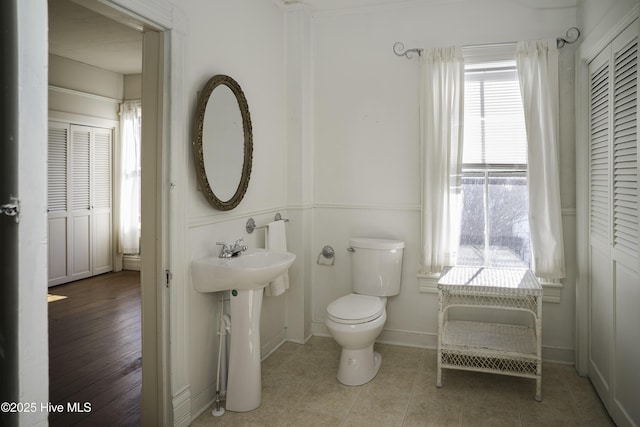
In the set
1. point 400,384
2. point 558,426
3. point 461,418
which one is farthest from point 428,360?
point 558,426

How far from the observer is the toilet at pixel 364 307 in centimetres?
276

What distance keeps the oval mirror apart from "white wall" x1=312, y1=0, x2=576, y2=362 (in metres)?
0.91

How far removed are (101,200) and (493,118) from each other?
485cm

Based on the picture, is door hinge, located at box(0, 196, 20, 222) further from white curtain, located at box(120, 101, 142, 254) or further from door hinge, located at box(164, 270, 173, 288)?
white curtain, located at box(120, 101, 142, 254)

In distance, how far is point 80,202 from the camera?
5.56m

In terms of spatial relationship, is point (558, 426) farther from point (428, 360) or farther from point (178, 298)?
point (178, 298)

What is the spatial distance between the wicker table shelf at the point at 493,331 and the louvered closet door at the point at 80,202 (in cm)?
451

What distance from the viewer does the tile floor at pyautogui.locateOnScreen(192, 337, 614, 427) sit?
237cm

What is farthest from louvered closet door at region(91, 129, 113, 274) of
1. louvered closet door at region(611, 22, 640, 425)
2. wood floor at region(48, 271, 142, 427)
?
louvered closet door at region(611, 22, 640, 425)

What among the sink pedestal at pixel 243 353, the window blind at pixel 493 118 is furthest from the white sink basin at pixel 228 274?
the window blind at pixel 493 118

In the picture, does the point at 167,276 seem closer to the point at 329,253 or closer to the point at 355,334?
the point at 355,334

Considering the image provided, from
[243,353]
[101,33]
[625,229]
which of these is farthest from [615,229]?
[101,33]

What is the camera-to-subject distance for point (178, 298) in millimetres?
2240

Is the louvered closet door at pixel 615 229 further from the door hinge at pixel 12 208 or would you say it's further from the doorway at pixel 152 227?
the door hinge at pixel 12 208
